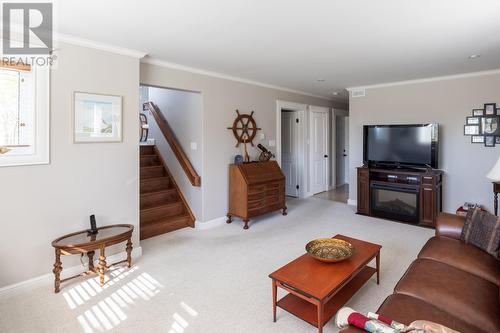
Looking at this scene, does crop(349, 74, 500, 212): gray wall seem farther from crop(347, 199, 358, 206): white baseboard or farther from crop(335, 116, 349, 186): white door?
crop(335, 116, 349, 186): white door

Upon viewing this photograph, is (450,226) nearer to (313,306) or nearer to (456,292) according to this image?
(456,292)

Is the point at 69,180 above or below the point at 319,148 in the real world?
below

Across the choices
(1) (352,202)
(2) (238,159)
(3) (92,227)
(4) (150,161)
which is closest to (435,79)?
(1) (352,202)

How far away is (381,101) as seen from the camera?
17.6 feet

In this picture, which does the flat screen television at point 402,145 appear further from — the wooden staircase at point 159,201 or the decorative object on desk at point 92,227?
the decorative object on desk at point 92,227

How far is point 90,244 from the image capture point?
2617 millimetres

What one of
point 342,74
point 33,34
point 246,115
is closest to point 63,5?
point 33,34

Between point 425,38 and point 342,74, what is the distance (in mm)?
1602

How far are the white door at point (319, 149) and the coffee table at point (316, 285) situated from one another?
171 inches

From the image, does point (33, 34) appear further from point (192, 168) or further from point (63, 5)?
point (192, 168)

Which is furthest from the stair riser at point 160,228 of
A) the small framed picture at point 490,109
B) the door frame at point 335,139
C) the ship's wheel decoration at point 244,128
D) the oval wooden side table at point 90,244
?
the small framed picture at point 490,109

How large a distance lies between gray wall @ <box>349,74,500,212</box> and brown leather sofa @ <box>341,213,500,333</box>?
2696 millimetres

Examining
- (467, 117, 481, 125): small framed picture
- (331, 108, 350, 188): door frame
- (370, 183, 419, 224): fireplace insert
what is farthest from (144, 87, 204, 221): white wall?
(467, 117, 481, 125): small framed picture

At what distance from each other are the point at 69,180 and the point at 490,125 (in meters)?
5.61
